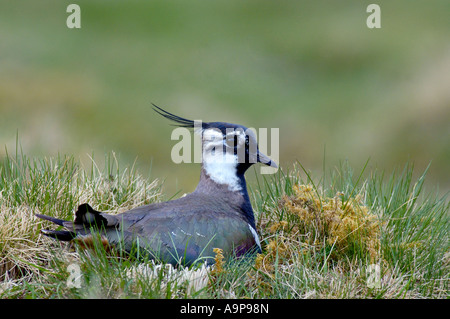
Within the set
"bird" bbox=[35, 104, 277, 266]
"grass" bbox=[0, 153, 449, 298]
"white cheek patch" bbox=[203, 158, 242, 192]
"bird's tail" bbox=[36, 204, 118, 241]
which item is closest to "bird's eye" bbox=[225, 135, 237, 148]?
"bird" bbox=[35, 104, 277, 266]

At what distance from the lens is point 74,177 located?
7.02m

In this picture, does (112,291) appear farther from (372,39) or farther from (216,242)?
(372,39)

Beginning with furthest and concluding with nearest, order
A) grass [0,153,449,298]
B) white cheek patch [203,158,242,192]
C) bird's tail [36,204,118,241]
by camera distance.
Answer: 1. white cheek patch [203,158,242,192]
2. bird's tail [36,204,118,241]
3. grass [0,153,449,298]

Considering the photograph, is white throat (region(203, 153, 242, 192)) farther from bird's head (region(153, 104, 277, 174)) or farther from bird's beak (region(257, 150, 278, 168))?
bird's beak (region(257, 150, 278, 168))

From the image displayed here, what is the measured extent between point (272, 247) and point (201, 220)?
0.55m

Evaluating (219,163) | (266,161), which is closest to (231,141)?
(219,163)

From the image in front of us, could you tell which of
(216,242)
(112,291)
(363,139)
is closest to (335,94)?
(363,139)

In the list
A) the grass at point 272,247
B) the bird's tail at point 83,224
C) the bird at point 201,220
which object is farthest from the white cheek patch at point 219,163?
the bird's tail at point 83,224

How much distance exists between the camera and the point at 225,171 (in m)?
6.72

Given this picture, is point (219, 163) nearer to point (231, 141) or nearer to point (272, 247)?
point (231, 141)

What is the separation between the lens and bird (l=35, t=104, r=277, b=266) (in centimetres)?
565

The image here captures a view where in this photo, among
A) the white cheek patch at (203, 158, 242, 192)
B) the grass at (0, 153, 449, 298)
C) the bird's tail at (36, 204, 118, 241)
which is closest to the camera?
the grass at (0, 153, 449, 298)
